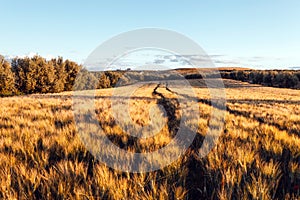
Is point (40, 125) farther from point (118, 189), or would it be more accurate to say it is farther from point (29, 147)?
point (118, 189)

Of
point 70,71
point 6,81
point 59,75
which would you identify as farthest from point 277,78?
point 6,81

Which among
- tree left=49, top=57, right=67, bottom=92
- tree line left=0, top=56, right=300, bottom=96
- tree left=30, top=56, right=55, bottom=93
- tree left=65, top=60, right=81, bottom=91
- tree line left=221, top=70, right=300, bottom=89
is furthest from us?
tree line left=221, top=70, right=300, bottom=89

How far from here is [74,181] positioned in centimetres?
254

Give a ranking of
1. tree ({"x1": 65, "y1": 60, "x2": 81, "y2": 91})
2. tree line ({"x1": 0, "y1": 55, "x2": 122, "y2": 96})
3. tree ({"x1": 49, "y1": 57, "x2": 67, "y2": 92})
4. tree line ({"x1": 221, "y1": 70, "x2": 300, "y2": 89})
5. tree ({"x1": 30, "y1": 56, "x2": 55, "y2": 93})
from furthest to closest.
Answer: tree line ({"x1": 221, "y1": 70, "x2": 300, "y2": 89}), tree ({"x1": 65, "y1": 60, "x2": 81, "y2": 91}), tree ({"x1": 49, "y1": 57, "x2": 67, "y2": 92}), tree ({"x1": 30, "y1": 56, "x2": 55, "y2": 93}), tree line ({"x1": 0, "y1": 55, "x2": 122, "y2": 96})

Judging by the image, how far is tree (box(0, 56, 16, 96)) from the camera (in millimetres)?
42562

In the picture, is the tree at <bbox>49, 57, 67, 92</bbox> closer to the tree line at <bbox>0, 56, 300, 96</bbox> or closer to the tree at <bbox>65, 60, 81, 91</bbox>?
the tree line at <bbox>0, 56, 300, 96</bbox>

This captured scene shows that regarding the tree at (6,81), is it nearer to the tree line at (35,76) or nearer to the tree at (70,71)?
the tree line at (35,76)

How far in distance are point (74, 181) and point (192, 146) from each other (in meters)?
2.48

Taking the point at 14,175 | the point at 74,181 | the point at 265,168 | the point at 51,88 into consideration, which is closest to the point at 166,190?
the point at 74,181

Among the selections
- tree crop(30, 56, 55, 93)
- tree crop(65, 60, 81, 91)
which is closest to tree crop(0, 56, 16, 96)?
tree crop(30, 56, 55, 93)

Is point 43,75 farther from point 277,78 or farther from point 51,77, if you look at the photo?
point 277,78

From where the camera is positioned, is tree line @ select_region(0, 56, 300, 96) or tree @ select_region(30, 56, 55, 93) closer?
tree line @ select_region(0, 56, 300, 96)

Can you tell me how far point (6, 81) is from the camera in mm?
42688

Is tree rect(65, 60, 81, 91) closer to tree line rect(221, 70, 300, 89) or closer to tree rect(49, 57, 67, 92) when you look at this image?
tree rect(49, 57, 67, 92)
